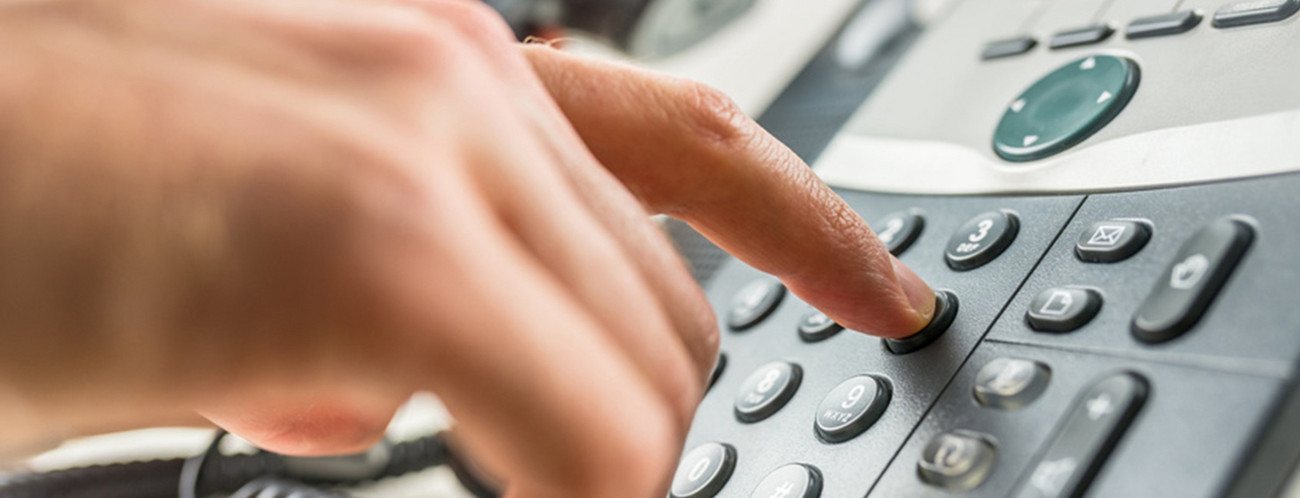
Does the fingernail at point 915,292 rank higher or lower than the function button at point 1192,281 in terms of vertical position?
lower

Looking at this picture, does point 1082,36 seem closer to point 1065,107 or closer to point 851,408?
point 1065,107

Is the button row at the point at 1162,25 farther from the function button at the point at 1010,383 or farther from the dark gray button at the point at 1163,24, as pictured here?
the function button at the point at 1010,383

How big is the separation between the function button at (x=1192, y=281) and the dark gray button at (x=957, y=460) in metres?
0.04

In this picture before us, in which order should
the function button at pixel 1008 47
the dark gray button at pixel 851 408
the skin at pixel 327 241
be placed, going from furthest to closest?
1. the function button at pixel 1008 47
2. the dark gray button at pixel 851 408
3. the skin at pixel 327 241

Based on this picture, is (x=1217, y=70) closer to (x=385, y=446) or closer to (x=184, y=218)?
(x=184, y=218)

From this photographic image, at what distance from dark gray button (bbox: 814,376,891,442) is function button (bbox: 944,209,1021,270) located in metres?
0.04

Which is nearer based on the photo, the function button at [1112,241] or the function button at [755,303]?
the function button at [1112,241]

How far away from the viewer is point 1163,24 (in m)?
0.31

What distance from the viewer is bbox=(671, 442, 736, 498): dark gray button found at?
0.29 m

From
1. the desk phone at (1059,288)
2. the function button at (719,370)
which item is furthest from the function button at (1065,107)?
the function button at (719,370)

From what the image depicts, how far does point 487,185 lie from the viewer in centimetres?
19

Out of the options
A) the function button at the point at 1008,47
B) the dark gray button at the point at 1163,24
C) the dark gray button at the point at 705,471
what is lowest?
the dark gray button at the point at 705,471

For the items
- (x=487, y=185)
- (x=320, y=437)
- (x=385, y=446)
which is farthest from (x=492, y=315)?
(x=385, y=446)

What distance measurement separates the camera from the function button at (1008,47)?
0.37 meters
